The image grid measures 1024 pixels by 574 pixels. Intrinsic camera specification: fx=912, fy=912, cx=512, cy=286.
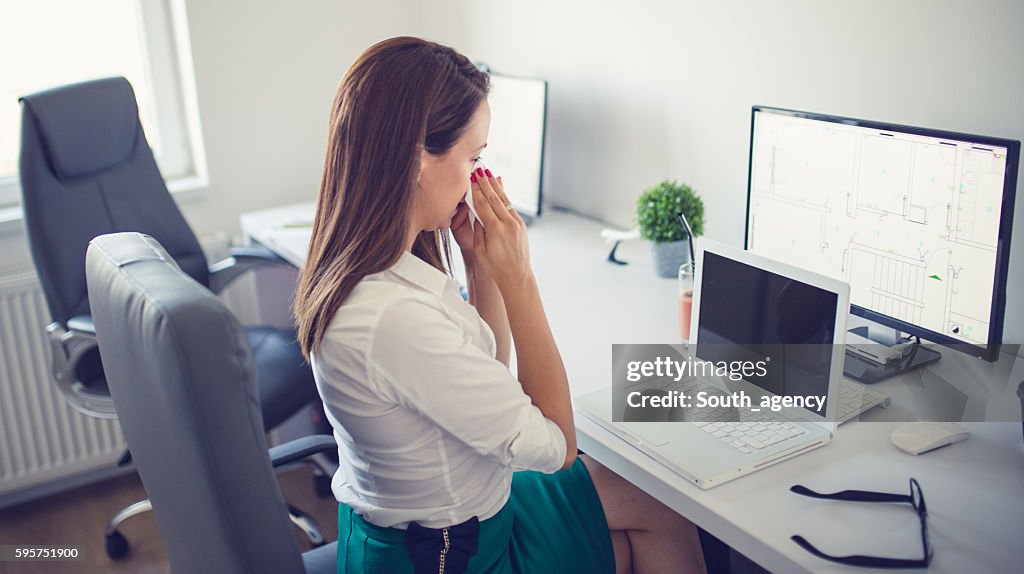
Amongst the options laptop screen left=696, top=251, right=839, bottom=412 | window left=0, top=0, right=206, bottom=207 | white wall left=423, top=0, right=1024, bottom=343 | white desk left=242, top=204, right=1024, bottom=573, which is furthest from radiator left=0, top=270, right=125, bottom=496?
laptop screen left=696, top=251, right=839, bottom=412

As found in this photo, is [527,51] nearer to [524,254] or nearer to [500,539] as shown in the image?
[524,254]

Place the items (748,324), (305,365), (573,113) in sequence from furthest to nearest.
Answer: (573,113) < (305,365) < (748,324)

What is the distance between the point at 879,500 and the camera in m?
1.15

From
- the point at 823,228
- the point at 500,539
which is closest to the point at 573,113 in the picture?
the point at 823,228

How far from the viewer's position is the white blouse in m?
1.06

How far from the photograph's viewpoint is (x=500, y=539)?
48.3 inches

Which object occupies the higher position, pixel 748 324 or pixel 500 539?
pixel 748 324

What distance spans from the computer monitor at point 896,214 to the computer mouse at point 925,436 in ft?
0.38

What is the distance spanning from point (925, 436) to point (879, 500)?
0.65ft

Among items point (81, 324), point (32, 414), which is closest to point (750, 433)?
point (81, 324)

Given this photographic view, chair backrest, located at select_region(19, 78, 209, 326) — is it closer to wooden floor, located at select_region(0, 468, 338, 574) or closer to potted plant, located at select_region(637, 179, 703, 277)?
wooden floor, located at select_region(0, 468, 338, 574)

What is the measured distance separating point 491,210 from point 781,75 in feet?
2.67

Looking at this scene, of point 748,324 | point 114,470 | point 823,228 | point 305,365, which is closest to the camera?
point 748,324

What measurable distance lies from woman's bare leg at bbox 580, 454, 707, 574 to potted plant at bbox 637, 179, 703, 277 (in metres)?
0.65
